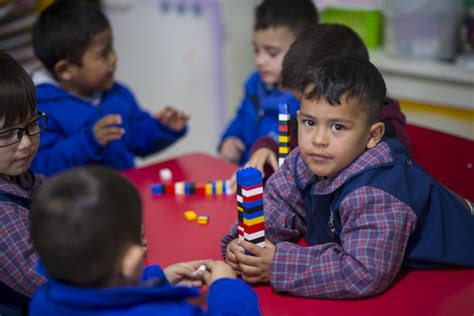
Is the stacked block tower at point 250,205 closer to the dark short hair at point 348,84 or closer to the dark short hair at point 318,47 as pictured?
the dark short hair at point 348,84

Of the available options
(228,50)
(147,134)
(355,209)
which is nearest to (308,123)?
(355,209)

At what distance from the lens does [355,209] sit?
1.05 m

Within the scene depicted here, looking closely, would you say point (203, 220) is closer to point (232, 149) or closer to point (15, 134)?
point (15, 134)

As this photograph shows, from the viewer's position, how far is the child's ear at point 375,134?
1.13 metres

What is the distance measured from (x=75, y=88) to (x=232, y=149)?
0.56 metres

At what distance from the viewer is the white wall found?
9.74 feet

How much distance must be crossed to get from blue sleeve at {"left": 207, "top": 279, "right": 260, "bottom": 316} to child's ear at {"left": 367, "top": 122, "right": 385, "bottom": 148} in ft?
1.26

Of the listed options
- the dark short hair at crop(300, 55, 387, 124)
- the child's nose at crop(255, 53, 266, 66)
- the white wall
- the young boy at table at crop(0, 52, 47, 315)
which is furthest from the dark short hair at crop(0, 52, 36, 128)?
the white wall

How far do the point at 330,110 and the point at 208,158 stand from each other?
0.77 metres

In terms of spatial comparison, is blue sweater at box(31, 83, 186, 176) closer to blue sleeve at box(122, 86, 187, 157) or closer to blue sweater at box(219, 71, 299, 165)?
blue sleeve at box(122, 86, 187, 157)

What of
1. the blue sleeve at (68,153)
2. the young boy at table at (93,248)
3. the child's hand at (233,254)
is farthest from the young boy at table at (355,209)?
the blue sleeve at (68,153)

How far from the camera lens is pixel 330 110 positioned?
3.60 ft

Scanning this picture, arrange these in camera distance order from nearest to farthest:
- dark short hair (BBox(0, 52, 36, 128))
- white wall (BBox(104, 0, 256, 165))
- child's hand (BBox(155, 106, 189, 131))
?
dark short hair (BBox(0, 52, 36, 128)), child's hand (BBox(155, 106, 189, 131)), white wall (BBox(104, 0, 256, 165))

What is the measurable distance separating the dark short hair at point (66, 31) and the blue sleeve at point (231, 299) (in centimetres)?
116
